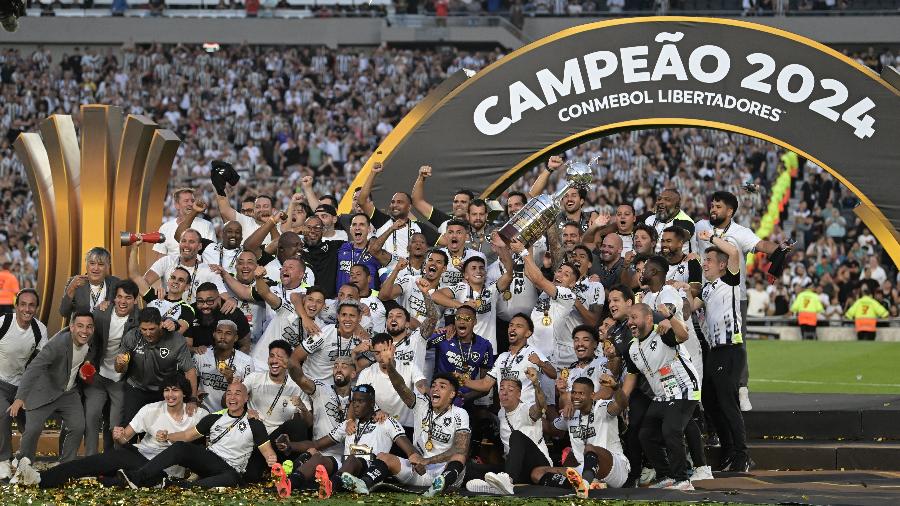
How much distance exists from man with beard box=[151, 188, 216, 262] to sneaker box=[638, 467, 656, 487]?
15.1 ft

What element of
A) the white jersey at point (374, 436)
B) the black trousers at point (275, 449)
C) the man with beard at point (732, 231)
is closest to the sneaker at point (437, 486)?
the white jersey at point (374, 436)

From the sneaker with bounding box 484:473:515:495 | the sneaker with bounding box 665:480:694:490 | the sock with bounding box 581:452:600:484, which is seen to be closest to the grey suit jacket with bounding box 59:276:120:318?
the sneaker with bounding box 484:473:515:495

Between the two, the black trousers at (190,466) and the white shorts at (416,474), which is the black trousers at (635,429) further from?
the black trousers at (190,466)

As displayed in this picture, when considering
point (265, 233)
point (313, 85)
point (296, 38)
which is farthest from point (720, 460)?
point (296, 38)

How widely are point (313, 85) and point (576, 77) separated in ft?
65.6

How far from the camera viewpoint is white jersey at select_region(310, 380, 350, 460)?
1177cm

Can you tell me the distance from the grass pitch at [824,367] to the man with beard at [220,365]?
6.62 meters

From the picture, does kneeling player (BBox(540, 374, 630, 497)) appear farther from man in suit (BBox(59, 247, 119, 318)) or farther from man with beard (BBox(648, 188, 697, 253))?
man in suit (BBox(59, 247, 119, 318))

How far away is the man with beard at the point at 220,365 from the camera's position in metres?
12.0

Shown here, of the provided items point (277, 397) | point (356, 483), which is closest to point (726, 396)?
point (356, 483)

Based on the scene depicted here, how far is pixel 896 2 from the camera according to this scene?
37406 millimetres

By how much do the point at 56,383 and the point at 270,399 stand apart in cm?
178

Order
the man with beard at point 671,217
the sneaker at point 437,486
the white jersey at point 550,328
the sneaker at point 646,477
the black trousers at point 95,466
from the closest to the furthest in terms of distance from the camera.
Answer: the sneaker at point 437,486 → the black trousers at point 95,466 → the sneaker at point 646,477 → the white jersey at point 550,328 → the man with beard at point 671,217

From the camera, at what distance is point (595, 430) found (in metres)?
11.2
